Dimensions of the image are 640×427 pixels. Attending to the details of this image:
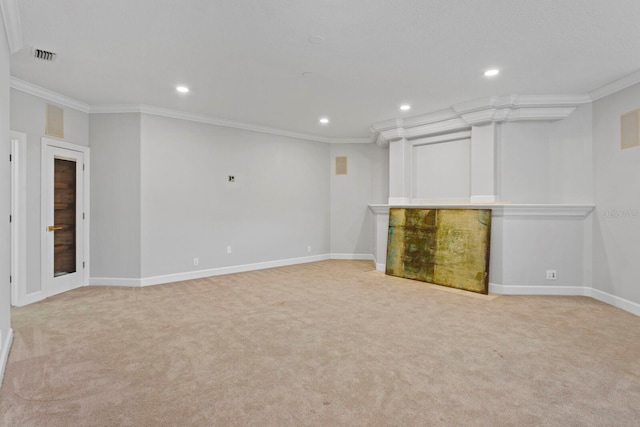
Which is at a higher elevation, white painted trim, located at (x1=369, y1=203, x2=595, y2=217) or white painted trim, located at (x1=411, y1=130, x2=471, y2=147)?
white painted trim, located at (x1=411, y1=130, x2=471, y2=147)

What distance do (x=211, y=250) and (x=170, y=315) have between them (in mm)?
2113

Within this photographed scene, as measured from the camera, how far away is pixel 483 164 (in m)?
4.99

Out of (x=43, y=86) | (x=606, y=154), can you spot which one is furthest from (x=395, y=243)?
(x=43, y=86)

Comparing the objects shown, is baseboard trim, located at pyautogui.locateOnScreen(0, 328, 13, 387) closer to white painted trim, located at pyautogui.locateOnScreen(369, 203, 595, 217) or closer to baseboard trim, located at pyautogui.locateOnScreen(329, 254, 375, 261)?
white painted trim, located at pyautogui.locateOnScreen(369, 203, 595, 217)

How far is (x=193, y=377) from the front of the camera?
2.35 m

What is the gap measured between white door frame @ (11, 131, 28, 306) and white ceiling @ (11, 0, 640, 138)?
2.80 feet

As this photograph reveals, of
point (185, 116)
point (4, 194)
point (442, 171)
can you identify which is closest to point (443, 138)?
point (442, 171)

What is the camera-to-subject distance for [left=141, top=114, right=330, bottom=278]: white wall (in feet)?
16.9

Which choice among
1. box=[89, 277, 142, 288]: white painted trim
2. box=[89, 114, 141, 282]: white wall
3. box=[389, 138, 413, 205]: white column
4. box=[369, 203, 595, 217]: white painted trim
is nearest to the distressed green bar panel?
box=[369, 203, 595, 217]: white painted trim

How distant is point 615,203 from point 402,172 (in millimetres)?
3003

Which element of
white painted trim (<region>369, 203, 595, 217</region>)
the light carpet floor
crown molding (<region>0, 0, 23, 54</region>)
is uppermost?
crown molding (<region>0, 0, 23, 54</region>)

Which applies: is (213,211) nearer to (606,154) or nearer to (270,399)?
(270,399)

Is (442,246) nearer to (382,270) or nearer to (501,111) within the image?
(382,270)

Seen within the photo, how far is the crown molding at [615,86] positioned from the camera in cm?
376
